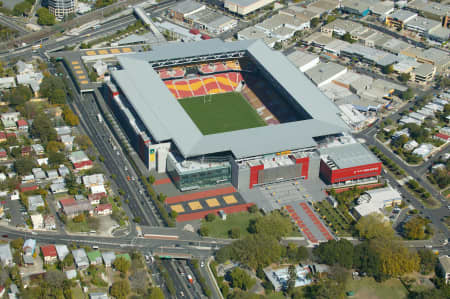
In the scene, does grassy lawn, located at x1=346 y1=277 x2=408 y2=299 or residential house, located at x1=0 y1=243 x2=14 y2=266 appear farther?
grassy lawn, located at x1=346 y1=277 x2=408 y2=299

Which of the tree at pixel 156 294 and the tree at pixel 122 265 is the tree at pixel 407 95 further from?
the tree at pixel 156 294

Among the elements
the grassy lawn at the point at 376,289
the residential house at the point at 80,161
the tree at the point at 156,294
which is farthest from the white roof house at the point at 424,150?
the tree at the point at 156,294

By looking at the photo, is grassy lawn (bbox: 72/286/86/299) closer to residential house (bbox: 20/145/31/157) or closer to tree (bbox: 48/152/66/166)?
tree (bbox: 48/152/66/166)

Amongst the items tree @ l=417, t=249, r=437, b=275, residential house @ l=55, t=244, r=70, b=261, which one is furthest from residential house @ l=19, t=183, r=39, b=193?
tree @ l=417, t=249, r=437, b=275

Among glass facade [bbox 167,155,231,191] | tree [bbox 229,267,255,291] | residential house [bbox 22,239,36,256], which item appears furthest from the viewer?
glass facade [bbox 167,155,231,191]

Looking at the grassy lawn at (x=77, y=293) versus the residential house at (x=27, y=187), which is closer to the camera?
the grassy lawn at (x=77, y=293)

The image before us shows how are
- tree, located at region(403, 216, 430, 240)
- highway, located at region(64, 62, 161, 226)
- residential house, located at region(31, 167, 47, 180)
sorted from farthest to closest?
residential house, located at region(31, 167, 47, 180) → highway, located at region(64, 62, 161, 226) → tree, located at region(403, 216, 430, 240)

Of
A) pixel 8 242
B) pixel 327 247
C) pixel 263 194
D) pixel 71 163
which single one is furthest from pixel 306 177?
pixel 8 242

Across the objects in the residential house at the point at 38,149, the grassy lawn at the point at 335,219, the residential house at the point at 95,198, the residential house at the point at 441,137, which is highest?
the residential house at the point at 38,149

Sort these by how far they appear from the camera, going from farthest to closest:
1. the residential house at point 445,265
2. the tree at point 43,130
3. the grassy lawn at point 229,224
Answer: the tree at point 43,130
the grassy lawn at point 229,224
the residential house at point 445,265
